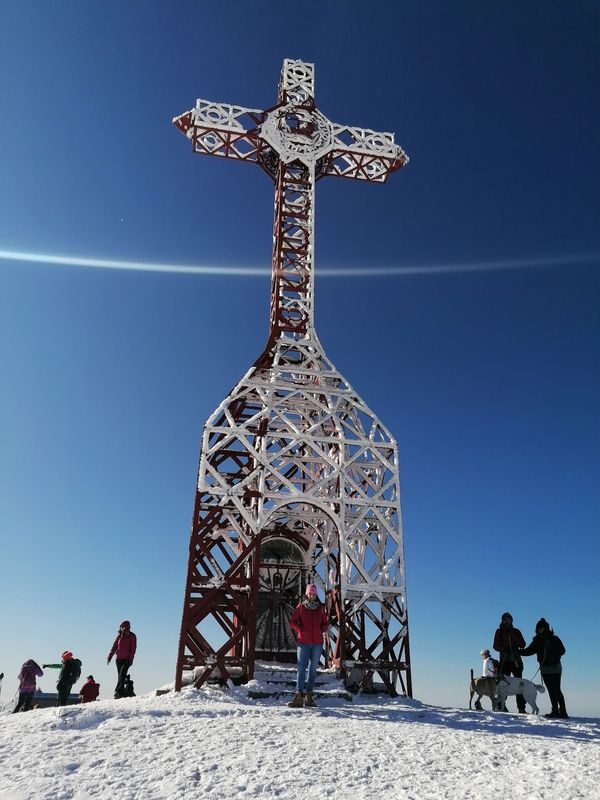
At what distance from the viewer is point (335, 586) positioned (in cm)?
1694

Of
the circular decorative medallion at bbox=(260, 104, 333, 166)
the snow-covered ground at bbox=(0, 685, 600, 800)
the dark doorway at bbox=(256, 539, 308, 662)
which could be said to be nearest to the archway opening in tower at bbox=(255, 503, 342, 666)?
the dark doorway at bbox=(256, 539, 308, 662)

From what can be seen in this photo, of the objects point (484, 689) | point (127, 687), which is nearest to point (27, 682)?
point (127, 687)

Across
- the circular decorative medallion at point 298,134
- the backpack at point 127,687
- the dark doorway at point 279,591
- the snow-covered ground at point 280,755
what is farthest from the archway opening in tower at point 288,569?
the circular decorative medallion at point 298,134

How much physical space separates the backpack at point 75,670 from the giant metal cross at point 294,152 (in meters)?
11.0

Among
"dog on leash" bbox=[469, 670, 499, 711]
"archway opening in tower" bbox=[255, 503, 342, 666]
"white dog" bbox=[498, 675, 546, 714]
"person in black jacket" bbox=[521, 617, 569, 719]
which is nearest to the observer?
"person in black jacket" bbox=[521, 617, 569, 719]

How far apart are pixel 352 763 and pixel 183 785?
1.86 meters

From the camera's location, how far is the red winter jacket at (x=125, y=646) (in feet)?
41.7

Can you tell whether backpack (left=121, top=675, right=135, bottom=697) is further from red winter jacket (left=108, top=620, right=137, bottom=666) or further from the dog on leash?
the dog on leash

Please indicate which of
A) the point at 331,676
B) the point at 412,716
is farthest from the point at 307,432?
the point at 412,716

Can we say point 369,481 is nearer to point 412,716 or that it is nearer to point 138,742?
point 412,716

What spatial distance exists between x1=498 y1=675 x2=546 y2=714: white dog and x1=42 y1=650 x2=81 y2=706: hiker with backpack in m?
9.02

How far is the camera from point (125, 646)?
41.7 feet

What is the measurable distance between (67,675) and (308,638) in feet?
20.9

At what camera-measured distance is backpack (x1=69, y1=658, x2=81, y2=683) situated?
13.0 meters
